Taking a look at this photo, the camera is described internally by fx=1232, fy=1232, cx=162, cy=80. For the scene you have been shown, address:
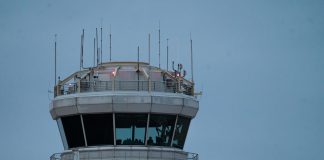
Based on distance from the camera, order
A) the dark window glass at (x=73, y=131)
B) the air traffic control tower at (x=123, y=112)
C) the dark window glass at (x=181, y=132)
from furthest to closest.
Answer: the dark window glass at (x=181, y=132)
the dark window glass at (x=73, y=131)
the air traffic control tower at (x=123, y=112)

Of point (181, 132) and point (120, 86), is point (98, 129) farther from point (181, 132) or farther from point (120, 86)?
point (181, 132)

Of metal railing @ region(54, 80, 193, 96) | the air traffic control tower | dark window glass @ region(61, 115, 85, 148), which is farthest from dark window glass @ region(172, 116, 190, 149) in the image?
dark window glass @ region(61, 115, 85, 148)

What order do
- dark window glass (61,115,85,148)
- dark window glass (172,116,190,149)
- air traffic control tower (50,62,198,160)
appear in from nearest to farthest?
air traffic control tower (50,62,198,160) → dark window glass (61,115,85,148) → dark window glass (172,116,190,149)

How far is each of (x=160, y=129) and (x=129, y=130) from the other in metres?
2.13

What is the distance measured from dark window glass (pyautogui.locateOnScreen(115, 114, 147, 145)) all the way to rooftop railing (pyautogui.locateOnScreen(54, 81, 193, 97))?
1833 mm

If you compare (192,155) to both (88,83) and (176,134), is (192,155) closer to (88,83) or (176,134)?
(176,134)

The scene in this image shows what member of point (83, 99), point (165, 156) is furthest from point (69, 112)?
point (165, 156)

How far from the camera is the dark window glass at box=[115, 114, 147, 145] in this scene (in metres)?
80.1

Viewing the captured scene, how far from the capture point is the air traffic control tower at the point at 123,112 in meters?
79.6

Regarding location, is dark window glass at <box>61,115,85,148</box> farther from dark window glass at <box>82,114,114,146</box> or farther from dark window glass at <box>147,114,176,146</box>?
dark window glass at <box>147,114,176,146</box>

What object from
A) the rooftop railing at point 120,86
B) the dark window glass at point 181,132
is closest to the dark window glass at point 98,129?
the rooftop railing at point 120,86

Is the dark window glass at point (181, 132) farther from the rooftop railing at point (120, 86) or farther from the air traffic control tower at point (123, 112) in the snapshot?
the rooftop railing at point (120, 86)

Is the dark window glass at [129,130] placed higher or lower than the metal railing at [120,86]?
lower

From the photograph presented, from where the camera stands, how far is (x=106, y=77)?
81.0 meters
